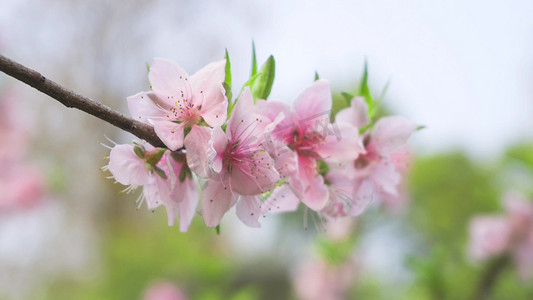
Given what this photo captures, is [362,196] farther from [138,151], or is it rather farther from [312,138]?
[138,151]

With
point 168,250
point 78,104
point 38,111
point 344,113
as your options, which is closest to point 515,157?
point 344,113

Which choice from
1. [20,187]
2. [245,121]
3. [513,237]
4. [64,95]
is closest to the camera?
[64,95]

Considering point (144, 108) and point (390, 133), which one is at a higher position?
point (144, 108)

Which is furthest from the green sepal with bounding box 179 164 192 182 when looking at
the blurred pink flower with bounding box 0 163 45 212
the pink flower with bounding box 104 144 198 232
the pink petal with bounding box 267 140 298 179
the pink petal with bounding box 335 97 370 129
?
the blurred pink flower with bounding box 0 163 45 212

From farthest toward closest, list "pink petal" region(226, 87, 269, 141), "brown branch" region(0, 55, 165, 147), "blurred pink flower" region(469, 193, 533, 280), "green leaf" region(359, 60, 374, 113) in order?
"blurred pink flower" region(469, 193, 533, 280) < "green leaf" region(359, 60, 374, 113) < "pink petal" region(226, 87, 269, 141) < "brown branch" region(0, 55, 165, 147)

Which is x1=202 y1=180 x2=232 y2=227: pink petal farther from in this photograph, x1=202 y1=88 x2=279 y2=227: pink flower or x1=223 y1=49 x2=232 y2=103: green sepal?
x1=223 y1=49 x2=232 y2=103: green sepal

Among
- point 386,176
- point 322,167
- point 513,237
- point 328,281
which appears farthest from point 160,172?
point 328,281
